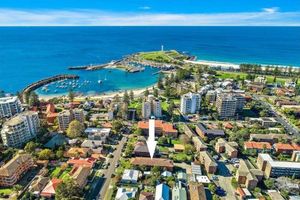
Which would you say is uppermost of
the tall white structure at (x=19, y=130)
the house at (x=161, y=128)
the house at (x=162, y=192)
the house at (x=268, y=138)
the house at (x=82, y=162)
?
the tall white structure at (x=19, y=130)

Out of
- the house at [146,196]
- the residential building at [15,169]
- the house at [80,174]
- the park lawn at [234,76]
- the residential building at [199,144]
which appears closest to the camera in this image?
the house at [146,196]

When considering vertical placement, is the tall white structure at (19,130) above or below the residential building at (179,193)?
above

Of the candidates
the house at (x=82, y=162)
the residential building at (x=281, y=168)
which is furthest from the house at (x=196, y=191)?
the house at (x=82, y=162)

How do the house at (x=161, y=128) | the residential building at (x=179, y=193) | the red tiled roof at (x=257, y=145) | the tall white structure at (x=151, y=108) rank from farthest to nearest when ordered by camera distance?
the tall white structure at (x=151, y=108), the house at (x=161, y=128), the red tiled roof at (x=257, y=145), the residential building at (x=179, y=193)

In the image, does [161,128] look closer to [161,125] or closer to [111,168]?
[161,125]

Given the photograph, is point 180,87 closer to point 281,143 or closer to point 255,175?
point 281,143

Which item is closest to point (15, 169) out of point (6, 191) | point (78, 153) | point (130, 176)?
point (6, 191)

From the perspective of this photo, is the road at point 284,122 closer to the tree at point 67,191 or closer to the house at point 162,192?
the house at point 162,192
